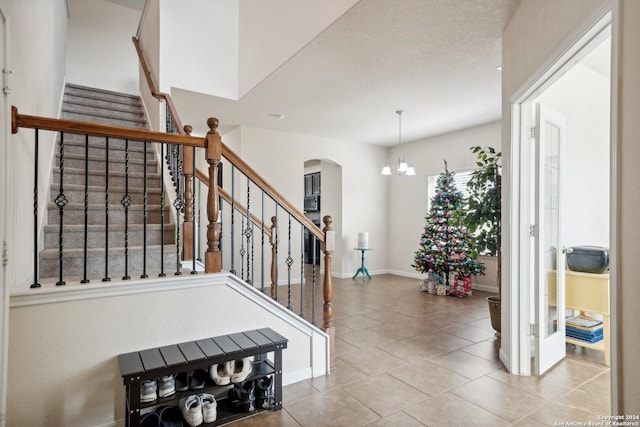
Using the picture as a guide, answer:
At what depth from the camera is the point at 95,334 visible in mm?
1943

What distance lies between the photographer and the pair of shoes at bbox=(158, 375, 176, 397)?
196cm

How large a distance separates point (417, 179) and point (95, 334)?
6107mm

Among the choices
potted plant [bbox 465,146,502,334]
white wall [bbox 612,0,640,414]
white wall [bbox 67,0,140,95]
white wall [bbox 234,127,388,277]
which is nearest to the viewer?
white wall [bbox 612,0,640,414]

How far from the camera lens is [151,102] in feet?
15.5

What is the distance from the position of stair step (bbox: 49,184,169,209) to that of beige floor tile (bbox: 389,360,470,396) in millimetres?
2628

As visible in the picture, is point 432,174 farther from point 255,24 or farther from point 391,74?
point 255,24

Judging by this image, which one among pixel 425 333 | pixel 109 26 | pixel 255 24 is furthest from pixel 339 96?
pixel 109 26

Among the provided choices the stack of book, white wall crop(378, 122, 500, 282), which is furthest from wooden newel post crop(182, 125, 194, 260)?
white wall crop(378, 122, 500, 282)

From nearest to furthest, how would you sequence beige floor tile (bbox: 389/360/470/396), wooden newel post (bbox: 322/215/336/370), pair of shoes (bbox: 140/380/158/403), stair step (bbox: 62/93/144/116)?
1. pair of shoes (bbox: 140/380/158/403)
2. beige floor tile (bbox: 389/360/470/396)
3. wooden newel post (bbox: 322/215/336/370)
4. stair step (bbox: 62/93/144/116)

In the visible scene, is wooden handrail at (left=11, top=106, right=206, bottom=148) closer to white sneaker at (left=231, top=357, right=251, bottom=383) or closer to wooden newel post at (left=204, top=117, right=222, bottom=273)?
wooden newel post at (left=204, top=117, right=222, bottom=273)

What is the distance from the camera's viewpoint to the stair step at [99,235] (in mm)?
2639

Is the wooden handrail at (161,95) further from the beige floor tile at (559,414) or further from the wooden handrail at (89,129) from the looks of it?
the beige floor tile at (559,414)

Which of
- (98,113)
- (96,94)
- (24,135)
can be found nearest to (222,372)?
(24,135)

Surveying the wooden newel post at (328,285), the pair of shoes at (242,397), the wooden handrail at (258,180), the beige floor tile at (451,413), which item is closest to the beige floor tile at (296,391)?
the pair of shoes at (242,397)
